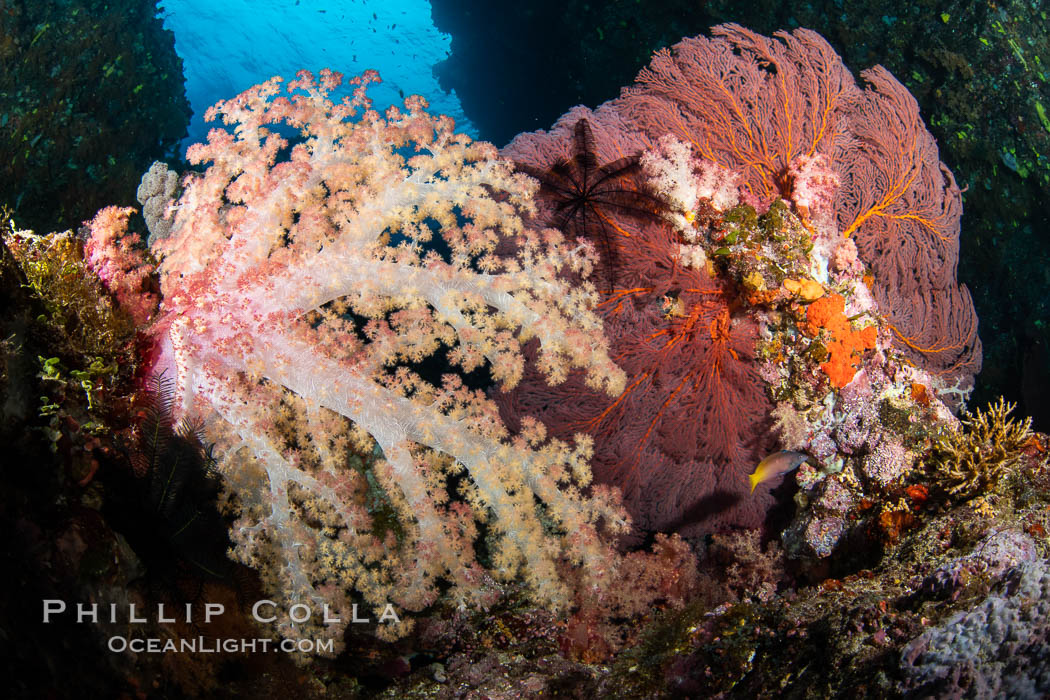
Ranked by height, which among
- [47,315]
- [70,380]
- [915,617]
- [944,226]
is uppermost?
[944,226]

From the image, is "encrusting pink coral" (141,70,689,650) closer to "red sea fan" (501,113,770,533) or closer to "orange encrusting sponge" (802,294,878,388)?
"red sea fan" (501,113,770,533)

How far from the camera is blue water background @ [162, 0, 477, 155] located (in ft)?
149

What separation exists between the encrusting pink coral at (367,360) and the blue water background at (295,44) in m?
40.4

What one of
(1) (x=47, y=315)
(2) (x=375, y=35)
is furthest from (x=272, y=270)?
(2) (x=375, y=35)

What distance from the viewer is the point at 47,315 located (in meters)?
2.85

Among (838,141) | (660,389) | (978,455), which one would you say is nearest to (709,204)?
(660,389)

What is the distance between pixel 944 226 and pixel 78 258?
26.8ft

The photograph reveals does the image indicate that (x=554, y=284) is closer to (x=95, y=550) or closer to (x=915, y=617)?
(x=915, y=617)

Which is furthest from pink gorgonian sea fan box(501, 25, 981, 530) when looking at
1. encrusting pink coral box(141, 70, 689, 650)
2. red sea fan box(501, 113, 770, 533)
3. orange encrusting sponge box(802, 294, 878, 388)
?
encrusting pink coral box(141, 70, 689, 650)

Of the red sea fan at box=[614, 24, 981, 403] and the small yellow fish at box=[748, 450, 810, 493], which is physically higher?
the red sea fan at box=[614, 24, 981, 403]

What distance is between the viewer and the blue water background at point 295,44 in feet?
149

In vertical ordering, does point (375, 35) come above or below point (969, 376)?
above

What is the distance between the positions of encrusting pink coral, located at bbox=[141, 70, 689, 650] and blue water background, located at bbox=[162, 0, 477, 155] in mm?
40361

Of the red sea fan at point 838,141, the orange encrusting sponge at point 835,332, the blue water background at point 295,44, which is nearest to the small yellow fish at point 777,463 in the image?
the orange encrusting sponge at point 835,332
